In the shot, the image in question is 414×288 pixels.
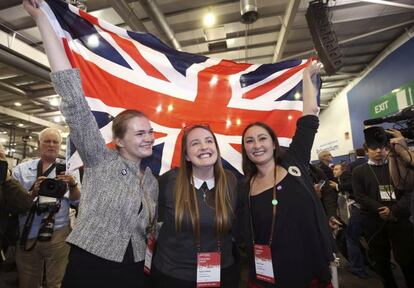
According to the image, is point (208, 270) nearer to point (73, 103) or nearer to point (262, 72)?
point (73, 103)

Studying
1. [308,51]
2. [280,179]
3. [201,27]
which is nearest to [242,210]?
[280,179]

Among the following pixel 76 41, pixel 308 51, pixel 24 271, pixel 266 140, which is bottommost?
pixel 24 271

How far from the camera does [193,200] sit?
1.52 meters

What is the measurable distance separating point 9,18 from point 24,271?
4.44 metres

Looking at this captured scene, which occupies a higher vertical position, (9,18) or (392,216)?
(9,18)

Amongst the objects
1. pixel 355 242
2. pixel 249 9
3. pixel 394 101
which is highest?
pixel 249 9

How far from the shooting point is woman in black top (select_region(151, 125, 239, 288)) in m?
1.44

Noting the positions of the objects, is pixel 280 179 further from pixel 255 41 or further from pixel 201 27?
pixel 255 41

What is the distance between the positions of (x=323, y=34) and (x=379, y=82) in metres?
4.39

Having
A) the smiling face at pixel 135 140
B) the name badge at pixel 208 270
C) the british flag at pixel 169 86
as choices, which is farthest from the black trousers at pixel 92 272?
the british flag at pixel 169 86

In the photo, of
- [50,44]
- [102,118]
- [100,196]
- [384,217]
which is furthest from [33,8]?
[384,217]

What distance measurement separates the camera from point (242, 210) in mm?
1649

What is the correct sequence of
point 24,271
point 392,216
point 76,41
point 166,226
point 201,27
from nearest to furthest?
1. point 166,226
2. point 76,41
3. point 24,271
4. point 392,216
5. point 201,27

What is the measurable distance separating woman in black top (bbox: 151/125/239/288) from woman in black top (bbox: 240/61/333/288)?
5.3 inches
